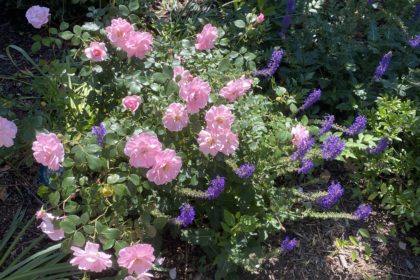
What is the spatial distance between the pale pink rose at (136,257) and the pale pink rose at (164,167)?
23cm

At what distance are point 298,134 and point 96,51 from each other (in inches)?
35.2

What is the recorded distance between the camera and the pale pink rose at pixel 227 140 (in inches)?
75.7

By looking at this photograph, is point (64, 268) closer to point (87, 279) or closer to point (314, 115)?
point (87, 279)

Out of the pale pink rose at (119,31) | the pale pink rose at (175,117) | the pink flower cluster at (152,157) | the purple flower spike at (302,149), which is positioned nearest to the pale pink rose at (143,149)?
the pink flower cluster at (152,157)

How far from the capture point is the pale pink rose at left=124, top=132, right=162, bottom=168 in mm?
1788

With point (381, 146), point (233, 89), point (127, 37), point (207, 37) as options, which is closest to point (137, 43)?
point (127, 37)

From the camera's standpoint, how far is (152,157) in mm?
1816

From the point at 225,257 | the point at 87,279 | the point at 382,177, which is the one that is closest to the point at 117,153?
the point at 87,279

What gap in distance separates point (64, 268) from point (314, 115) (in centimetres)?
151

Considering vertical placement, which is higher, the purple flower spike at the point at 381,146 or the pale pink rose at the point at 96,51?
the pale pink rose at the point at 96,51

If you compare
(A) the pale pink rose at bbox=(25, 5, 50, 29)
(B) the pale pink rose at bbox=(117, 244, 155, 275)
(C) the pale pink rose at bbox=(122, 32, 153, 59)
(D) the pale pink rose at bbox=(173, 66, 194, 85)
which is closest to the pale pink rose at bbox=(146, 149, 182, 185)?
(B) the pale pink rose at bbox=(117, 244, 155, 275)

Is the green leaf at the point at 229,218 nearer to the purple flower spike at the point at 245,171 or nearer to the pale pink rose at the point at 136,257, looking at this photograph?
the purple flower spike at the point at 245,171

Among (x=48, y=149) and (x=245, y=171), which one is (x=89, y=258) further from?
(x=245, y=171)

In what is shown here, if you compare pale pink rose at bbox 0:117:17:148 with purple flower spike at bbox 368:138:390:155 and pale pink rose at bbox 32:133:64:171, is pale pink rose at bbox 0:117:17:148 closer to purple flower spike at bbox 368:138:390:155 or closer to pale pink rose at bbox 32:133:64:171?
pale pink rose at bbox 32:133:64:171
